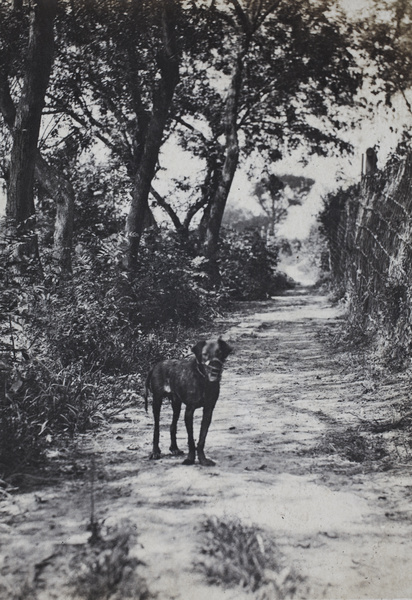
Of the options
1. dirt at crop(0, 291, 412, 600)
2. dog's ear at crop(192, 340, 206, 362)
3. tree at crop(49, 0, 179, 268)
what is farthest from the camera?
tree at crop(49, 0, 179, 268)

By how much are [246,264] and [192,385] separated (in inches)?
619

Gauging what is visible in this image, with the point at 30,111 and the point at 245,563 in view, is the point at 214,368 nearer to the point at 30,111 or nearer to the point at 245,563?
the point at 245,563

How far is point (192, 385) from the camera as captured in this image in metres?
3.01

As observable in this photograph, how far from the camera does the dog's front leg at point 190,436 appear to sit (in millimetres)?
3029

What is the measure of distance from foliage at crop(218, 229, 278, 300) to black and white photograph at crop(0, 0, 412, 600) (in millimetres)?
4344

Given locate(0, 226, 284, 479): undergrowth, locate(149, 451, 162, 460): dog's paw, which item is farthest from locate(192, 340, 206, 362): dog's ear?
locate(0, 226, 284, 479): undergrowth

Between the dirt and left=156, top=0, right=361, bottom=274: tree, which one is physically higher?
left=156, top=0, right=361, bottom=274: tree

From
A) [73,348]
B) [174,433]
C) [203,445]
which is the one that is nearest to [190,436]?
[203,445]

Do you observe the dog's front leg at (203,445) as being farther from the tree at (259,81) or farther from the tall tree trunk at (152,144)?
the tall tree trunk at (152,144)

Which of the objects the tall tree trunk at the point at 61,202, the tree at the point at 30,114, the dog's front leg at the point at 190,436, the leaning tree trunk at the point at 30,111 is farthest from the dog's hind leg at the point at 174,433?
the tall tree trunk at the point at 61,202

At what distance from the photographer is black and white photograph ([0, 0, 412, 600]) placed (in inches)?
87.2

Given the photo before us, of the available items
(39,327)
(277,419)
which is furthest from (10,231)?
(277,419)

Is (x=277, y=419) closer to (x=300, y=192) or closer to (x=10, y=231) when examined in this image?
(x=10, y=231)

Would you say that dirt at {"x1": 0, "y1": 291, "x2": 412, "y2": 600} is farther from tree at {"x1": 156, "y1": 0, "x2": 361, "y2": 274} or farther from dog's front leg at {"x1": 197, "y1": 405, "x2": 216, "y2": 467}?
tree at {"x1": 156, "y1": 0, "x2": 361, "y2": 274}
